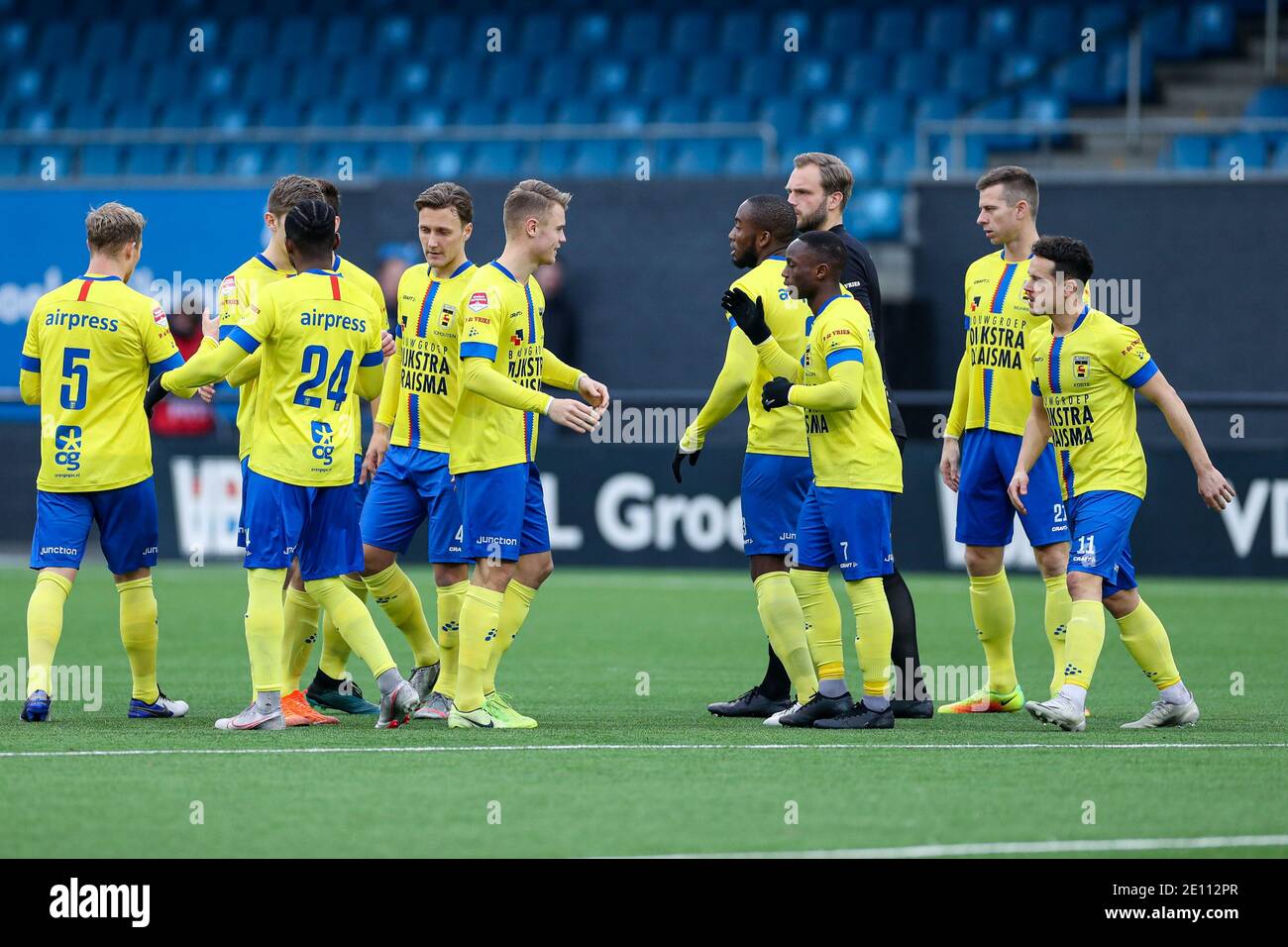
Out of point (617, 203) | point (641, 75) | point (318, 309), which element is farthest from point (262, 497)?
point (641, 75)

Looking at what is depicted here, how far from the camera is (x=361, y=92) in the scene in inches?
835

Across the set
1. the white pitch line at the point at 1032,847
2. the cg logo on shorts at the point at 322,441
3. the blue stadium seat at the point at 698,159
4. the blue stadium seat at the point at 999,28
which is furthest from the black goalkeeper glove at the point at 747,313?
the blue stadium seat at the point at 999,28

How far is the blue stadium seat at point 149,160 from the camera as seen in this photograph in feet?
62.7

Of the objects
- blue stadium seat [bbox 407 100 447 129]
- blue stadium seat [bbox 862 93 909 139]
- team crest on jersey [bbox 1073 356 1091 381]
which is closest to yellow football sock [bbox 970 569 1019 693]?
team crest on jersey [bbox 1073 356 1091 381]

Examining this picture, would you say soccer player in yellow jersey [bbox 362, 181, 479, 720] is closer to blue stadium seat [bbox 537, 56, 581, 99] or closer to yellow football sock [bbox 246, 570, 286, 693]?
yellow football sock [bbox 246, 570, 286, 693]

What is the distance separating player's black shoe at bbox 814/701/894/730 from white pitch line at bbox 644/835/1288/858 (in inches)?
89.9

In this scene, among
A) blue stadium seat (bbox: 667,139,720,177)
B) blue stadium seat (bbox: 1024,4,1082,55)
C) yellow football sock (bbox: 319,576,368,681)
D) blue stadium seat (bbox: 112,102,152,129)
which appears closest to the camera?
yellow football sock (bbox: 319,576,368,681)

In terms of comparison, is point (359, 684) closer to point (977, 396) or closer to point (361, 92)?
point (977, 396)

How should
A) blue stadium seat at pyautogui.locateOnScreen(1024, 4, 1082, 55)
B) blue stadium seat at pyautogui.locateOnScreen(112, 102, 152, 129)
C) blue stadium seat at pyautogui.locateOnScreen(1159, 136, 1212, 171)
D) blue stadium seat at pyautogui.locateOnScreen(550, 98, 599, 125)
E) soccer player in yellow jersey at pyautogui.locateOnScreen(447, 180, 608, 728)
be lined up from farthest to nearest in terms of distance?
blue stadium seat at pyautogui.locateOnScreen(112, 102, 152, 129) < blue stadium seat at pyautogui.locateOnScreen(550, 98, 599, 125) < blue stadium seat at pyautogui.locateOnScreen(1024, 4, 1082, 55) < blue stadium seat at pyautogui.locateOnScreen(1159, 136, 1212, 171) < soccer player in yellow jersey at pyautogui.locateOnScreen(447, 180, 608, 728)

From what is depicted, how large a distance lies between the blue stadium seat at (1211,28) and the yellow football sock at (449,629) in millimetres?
13444

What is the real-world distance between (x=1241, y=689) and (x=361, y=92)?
14590 millimetres

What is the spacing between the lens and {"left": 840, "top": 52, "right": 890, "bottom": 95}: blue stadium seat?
19922 mm

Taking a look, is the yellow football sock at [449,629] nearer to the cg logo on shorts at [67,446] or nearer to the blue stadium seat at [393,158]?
the cg logo on shorts at [67,446]

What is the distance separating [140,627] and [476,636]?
5.03 feet
